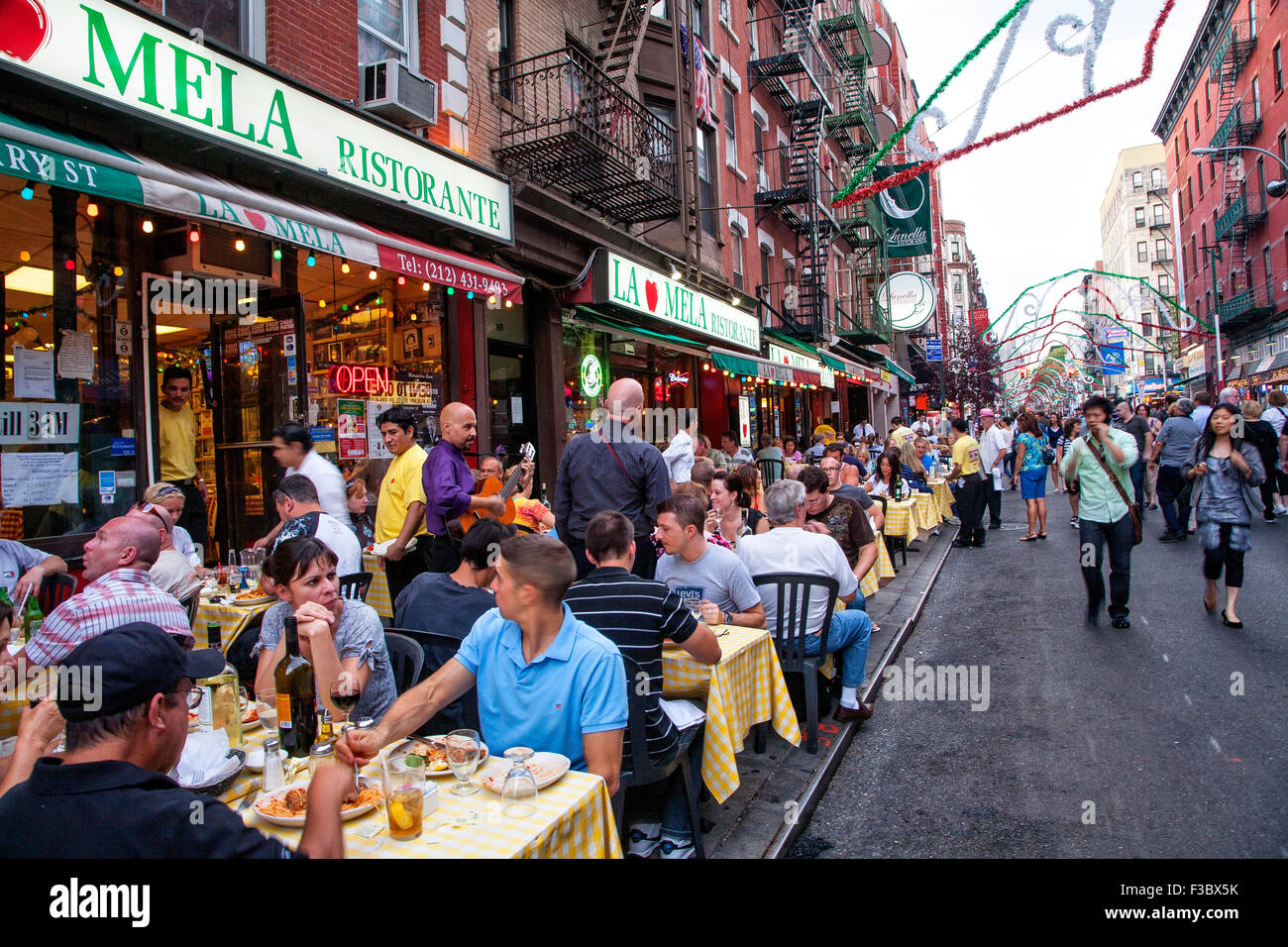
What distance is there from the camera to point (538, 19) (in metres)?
10.9

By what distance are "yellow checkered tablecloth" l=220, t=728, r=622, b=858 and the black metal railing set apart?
846cm

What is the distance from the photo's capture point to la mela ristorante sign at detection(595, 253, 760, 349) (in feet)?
36.2

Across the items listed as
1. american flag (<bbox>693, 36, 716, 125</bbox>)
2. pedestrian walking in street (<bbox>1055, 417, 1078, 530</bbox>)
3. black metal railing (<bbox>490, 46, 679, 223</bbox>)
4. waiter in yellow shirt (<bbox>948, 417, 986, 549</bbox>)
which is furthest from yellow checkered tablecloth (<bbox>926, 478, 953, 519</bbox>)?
american flag (<bbox>693, 36, 716, 125</bbox>)

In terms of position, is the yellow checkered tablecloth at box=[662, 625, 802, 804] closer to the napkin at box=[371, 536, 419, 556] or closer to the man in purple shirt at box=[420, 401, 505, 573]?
the man in purple shirt at box=[420, 401, 505, 573]

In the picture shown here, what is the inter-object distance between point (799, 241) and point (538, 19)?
46.6ft

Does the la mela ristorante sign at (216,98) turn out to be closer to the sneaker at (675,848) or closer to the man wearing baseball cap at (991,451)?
the sneaker at (675,848)

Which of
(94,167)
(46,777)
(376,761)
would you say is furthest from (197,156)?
(46,777)

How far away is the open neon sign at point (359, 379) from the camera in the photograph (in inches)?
324

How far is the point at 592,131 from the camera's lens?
392 inches

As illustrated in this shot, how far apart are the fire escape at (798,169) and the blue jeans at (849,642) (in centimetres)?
1531

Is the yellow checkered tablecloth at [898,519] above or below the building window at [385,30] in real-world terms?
below

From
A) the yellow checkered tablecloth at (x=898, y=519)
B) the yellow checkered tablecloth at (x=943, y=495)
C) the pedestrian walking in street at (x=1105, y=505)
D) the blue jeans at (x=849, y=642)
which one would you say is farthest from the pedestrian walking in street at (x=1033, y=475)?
the blue jeans at (x=849, y=642)

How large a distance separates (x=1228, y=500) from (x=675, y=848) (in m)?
5.90
